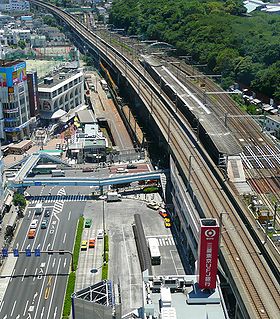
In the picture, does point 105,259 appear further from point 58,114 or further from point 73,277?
point 58,114

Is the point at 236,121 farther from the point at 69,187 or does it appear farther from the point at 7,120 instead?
the point at 7,120

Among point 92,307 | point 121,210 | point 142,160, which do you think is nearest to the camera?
point 92,307

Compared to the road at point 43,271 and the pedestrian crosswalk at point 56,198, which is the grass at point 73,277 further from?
the pedestrian crosswalk at point 56,198

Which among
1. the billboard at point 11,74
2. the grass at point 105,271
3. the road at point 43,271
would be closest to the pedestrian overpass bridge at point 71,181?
the road at point 43,271

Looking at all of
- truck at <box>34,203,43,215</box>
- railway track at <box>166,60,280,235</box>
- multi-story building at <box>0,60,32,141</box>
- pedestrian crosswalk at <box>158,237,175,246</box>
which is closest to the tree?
railway track at <box>166,60,280,235</box>

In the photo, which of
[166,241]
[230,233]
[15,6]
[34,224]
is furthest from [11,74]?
[15,6]

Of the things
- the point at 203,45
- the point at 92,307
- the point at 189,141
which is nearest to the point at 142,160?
the point at 189,141
